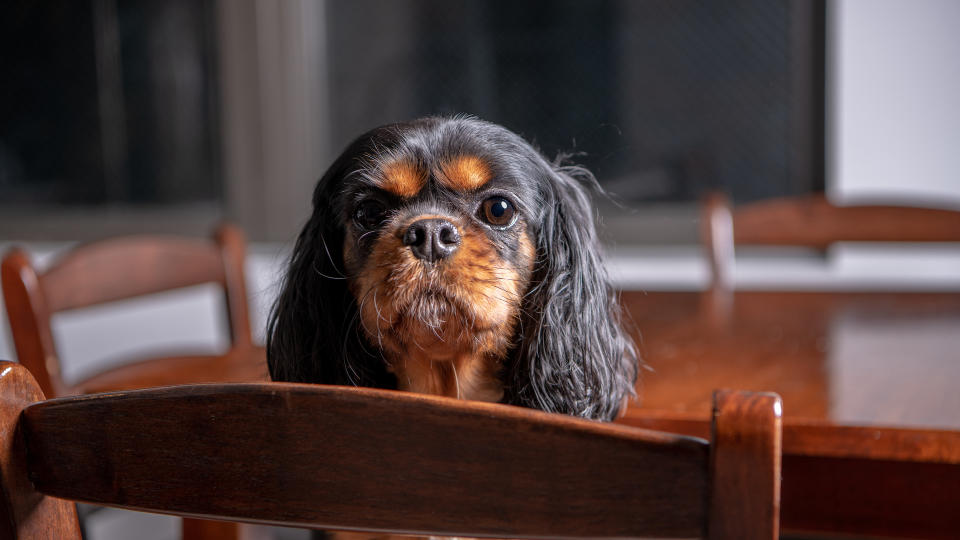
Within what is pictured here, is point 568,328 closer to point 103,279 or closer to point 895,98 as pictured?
point 103,279

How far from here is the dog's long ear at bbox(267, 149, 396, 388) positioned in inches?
29.3

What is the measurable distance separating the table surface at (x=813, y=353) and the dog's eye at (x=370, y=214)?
324 millimetres

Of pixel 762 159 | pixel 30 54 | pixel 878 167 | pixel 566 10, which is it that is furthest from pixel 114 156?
pixel 878 167

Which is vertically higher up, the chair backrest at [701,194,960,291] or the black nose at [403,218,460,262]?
the black nose at [403,218,460,262]

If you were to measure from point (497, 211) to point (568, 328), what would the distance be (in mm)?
120

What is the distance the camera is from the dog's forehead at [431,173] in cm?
69

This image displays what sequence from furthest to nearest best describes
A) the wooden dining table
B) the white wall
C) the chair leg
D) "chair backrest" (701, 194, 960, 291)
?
the white wall, "chair backrest" (701, 194, 960, 291), the chair leg, the wooden dining table

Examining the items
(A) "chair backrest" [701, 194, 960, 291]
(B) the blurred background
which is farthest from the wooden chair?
(A) "chair backrest" [701, 194, 960, 291]

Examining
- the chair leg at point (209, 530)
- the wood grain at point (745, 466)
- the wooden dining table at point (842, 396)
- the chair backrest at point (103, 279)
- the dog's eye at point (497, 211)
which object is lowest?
the chair leg at point (209, 530)

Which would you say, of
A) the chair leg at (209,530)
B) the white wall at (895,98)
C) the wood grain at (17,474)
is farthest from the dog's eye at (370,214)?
the white wall at (895,98)

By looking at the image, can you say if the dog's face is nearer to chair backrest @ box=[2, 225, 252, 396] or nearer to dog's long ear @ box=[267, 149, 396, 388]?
dog's long ear @ box=[267, 149, 396, 388]

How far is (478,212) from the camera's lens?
71 centimetres

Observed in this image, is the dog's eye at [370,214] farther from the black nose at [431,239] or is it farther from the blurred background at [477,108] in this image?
the blurred background at [477,108]

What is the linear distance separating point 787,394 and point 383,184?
0.49 meters
